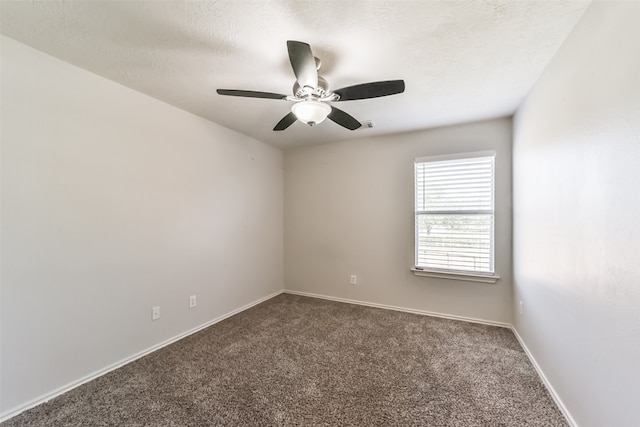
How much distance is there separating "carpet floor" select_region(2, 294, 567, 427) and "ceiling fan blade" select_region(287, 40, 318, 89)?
2076 mm

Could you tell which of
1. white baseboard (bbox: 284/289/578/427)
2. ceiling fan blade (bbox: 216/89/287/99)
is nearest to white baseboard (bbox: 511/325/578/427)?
white baseboard (bbox: 284/289/578/427)

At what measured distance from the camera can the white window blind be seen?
2943 mm

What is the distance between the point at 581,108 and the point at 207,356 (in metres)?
3.20

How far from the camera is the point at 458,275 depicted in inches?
120

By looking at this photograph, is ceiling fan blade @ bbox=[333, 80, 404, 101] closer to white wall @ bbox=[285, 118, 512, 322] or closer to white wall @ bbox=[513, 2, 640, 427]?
white wall @ bbox=[513, 2, 640, 427]

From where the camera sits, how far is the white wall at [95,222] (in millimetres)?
1655

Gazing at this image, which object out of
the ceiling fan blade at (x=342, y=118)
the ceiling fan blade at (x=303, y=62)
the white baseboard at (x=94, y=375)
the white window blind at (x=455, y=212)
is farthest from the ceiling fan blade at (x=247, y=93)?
the white baseboard at (x=94, y=375)

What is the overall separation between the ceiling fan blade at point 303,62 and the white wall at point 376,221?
2.12 meters

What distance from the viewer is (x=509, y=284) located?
2861mm

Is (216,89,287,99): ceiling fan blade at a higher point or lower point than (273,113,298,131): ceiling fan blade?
higher

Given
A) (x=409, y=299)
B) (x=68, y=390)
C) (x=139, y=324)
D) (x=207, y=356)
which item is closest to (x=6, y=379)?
(x=68, y=390)

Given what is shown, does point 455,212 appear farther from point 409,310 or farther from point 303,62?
point 303,62

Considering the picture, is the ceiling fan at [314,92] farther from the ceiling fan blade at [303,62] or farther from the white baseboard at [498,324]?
the white baseboard at [498,324]

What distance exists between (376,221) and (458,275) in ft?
3.86
